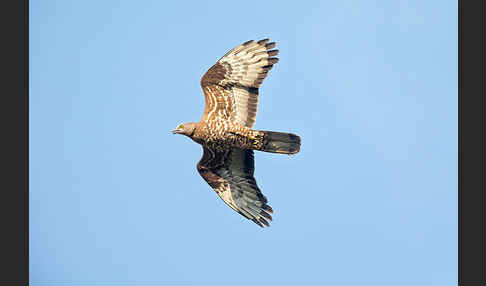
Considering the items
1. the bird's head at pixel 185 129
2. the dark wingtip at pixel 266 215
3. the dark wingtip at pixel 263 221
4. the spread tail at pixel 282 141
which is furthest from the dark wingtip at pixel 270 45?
the dark wingtip at pixel 263 221

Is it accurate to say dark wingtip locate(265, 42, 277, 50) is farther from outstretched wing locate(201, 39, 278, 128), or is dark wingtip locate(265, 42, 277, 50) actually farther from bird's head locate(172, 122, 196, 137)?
bird's head locate(172, 122, 196, 137)

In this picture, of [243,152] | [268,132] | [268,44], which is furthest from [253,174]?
[268,44]

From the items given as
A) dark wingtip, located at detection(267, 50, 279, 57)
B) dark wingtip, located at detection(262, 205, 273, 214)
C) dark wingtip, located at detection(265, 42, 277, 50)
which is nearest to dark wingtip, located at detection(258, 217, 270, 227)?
dark wingtip, located at detection(262, 205, 273, 214)

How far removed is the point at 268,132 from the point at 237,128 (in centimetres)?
74

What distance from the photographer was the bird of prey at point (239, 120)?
50.4 ft

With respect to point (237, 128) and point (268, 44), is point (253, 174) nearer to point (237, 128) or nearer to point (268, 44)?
point (237, 128)

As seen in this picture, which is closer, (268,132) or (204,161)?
(268,132)

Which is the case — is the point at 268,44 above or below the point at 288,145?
above

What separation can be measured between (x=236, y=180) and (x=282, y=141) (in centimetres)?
174

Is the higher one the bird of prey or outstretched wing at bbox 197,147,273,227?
the bird of prey

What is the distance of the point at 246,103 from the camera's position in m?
15.7

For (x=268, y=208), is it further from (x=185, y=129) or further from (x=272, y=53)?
(x=272, y=53)

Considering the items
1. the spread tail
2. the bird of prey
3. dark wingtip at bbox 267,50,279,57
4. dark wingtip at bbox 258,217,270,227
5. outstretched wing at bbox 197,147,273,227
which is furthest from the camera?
outstretched wing at bbox 197,147,273,227

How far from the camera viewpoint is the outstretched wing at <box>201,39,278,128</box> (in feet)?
51.1
